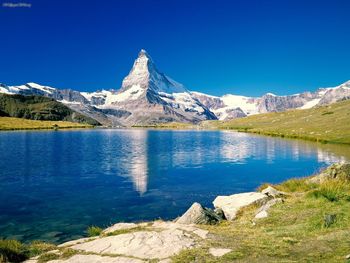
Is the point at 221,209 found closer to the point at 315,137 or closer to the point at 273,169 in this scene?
the point at 273,169

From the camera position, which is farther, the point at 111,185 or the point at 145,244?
the point at 111,185

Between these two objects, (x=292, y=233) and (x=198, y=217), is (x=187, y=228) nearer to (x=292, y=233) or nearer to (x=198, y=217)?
(x=198, y=217)

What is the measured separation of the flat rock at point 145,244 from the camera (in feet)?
56.8

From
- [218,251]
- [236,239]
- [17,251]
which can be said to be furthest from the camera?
[236,239]

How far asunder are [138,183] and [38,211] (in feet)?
58.4

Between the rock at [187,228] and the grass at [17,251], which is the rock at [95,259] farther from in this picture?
the rock at [187,228]

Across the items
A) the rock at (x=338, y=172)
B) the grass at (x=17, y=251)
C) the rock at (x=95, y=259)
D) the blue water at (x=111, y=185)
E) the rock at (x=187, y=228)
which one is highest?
the rock at (x=338, y=172)

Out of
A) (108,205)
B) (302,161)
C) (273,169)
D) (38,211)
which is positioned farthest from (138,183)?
(302,161)

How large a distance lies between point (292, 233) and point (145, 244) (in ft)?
24.8

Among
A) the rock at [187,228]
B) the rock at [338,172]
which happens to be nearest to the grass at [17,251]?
the rock at [187,228]

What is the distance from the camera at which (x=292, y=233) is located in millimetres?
19750

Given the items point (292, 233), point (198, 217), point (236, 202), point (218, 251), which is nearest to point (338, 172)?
point (236, 202)

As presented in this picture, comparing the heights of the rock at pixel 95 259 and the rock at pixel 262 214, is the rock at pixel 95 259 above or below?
below

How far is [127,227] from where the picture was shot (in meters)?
23.7
